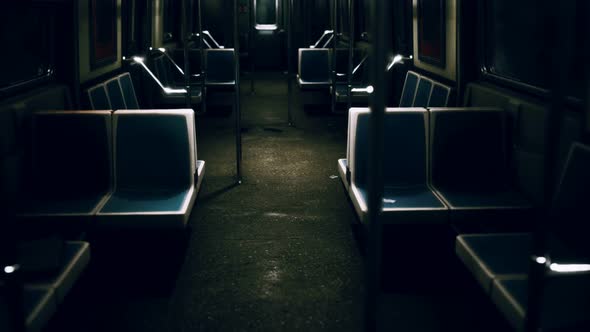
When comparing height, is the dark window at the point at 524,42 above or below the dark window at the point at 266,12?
below

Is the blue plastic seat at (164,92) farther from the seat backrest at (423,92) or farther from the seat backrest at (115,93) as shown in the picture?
the seat backrest at (423,92)

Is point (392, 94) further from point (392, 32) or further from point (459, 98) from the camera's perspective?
point (459, 98)

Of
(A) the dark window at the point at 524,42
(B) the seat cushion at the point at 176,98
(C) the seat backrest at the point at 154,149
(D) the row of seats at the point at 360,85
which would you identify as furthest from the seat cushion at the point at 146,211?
(B) the seat cushion at the point at 176,98

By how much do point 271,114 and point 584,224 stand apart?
6.95 m

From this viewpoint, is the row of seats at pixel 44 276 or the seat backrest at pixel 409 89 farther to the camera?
the seat backrest at pixel 409 89

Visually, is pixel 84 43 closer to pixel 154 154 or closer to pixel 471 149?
pixel 154 154

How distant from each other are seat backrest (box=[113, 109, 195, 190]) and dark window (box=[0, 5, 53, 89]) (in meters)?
0.83

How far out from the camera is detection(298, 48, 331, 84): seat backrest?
32.8ft

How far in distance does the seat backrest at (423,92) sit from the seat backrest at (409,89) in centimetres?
11

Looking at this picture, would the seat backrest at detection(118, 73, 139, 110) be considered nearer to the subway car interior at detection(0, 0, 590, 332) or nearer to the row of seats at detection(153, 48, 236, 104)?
the subway car interior at detection(0, 0, 590, 332)

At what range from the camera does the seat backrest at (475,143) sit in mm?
3957

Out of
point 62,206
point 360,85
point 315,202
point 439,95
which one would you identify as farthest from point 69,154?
point 360,85

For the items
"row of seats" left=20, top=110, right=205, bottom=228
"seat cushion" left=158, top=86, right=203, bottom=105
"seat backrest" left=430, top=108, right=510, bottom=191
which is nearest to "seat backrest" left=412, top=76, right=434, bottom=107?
"seat backrest" left=430, top=108, right=510, bottom=191

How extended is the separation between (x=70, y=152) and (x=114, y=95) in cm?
201
